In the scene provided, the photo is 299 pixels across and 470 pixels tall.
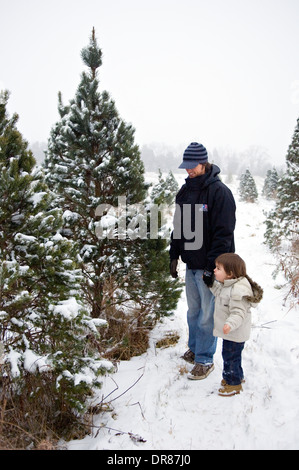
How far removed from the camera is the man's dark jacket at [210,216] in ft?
9.76

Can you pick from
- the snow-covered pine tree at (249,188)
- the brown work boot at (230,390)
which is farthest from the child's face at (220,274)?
the snow-covered pine tree at (249,188)

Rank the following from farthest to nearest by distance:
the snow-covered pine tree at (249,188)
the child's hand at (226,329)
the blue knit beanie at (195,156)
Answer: the snow-covered pine tree at (249,188)
the blue knit beanie at (195,156)
the child's hand at (226,329)

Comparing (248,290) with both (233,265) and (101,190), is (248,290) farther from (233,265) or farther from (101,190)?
(101,190)

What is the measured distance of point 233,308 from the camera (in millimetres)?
2713

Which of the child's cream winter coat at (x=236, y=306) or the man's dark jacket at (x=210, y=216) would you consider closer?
the child's cream winter coat at (x=236, y=306)

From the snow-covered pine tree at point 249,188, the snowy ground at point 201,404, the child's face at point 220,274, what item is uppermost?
the snow-covered pine tree at point 249,188

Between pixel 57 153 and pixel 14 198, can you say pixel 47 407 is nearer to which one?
pixel 14 198

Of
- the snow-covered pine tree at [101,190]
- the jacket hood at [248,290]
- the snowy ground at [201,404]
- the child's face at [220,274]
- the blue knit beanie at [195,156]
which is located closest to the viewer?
the snowy ground at [201,404]

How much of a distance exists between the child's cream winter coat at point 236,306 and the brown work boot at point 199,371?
2.03 feet

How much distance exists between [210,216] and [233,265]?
2.06ft

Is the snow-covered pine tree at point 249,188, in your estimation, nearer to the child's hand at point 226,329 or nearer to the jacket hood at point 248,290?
the jacket hood at point 248,290

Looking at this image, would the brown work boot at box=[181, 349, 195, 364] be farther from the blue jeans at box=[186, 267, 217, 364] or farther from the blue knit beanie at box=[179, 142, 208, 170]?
the blue knit beanie at box=[179, 142, 208, 170]

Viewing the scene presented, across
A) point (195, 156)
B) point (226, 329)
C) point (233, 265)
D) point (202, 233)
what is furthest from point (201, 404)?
point (195, 156)

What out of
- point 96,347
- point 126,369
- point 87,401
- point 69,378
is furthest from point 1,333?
point 126,369
